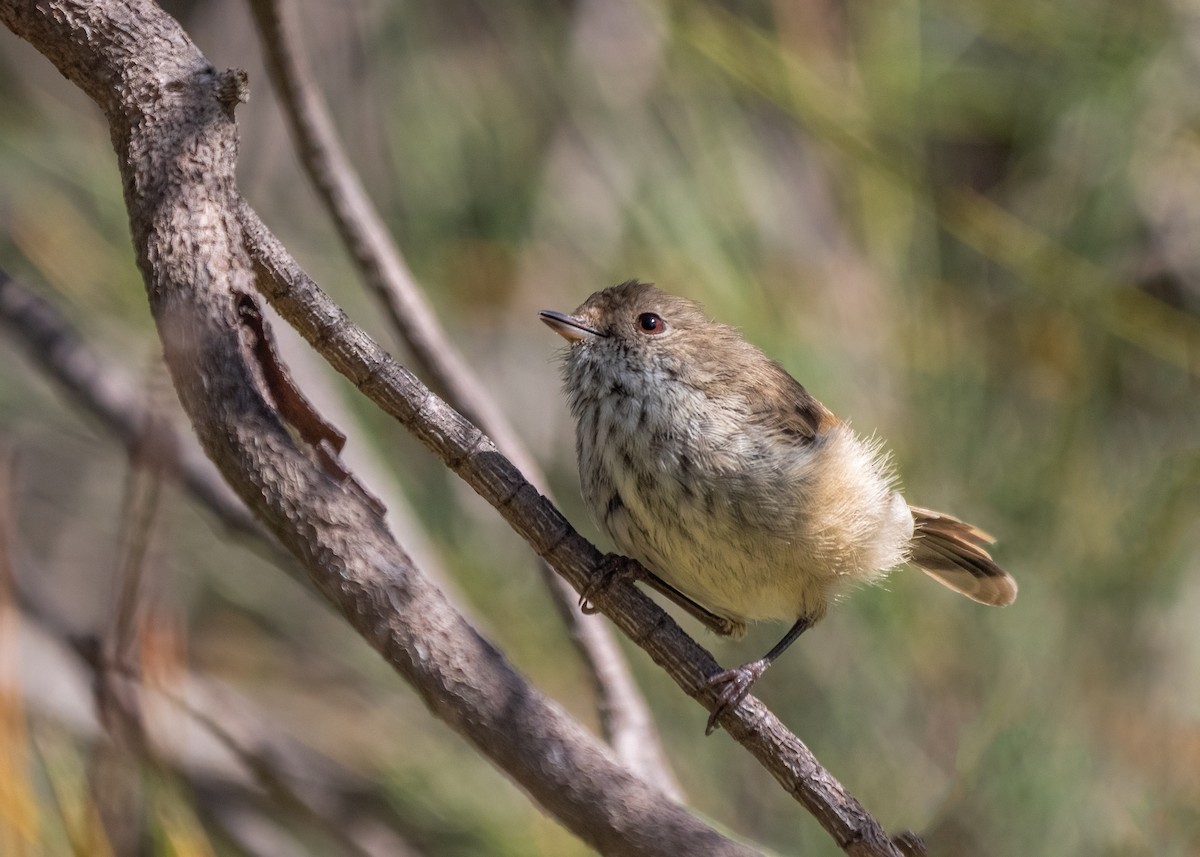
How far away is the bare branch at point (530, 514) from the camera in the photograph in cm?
157

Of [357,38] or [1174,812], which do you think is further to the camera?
[357,38]

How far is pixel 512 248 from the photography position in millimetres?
3162

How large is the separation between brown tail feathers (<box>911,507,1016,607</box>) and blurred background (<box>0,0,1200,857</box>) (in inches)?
2.0

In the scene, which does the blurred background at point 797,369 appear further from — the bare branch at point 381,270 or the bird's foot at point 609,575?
the bird's foot at point 609,575

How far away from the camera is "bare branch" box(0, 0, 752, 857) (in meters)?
1.30

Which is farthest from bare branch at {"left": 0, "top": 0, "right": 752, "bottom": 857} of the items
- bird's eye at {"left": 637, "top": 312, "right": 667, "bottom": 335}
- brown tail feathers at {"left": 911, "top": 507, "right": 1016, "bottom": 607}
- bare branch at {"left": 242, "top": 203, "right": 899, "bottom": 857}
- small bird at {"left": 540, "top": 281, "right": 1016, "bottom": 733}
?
bird's eye at {"left": 637, "top": 312, "right": 667, "bottom": 335}

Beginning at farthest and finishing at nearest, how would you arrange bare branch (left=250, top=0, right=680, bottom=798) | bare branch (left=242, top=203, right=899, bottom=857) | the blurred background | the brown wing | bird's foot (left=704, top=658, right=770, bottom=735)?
the brown wing
bare branch (left=250, top=0, right=680, bottom=798)
the blurred background
bird's foot (left=704, top=658, right=770, bottom=735)
bare branch (left=242, top=203, right=899, bottom=857)

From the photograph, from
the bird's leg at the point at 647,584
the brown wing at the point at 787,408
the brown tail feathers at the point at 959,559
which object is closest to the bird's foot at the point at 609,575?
the bird's leg at the point at 647,584

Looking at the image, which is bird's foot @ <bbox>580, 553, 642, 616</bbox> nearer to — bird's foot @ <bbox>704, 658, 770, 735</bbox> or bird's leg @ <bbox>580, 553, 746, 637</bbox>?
bird's leg @ <bbox>580, 553, 746, 637</bbox>

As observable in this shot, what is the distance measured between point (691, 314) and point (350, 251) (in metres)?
0.74

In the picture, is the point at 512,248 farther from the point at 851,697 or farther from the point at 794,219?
the point at 851,697

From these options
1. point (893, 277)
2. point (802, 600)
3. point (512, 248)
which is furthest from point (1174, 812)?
point (512, 248)

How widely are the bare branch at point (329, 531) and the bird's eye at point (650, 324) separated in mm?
1398

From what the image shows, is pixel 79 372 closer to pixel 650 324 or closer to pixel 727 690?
pixel 650 324
